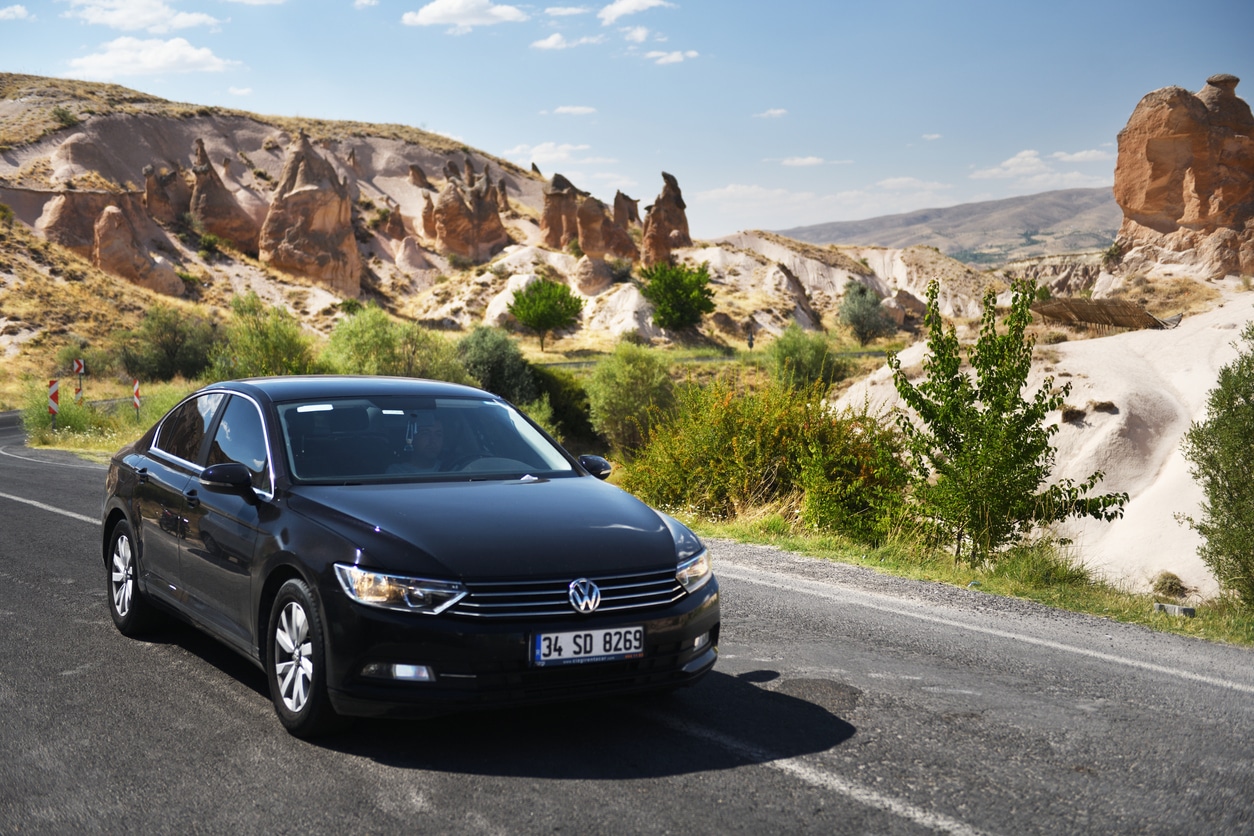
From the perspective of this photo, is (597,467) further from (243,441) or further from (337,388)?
(243,441)

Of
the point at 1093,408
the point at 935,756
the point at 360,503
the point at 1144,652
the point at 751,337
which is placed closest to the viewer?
the point at 935,756

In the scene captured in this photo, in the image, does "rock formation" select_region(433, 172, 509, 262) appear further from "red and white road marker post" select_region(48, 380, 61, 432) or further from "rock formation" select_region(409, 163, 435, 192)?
"red and white road marker post" select_region(48, 380, 61, 432)

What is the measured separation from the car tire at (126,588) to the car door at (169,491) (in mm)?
179

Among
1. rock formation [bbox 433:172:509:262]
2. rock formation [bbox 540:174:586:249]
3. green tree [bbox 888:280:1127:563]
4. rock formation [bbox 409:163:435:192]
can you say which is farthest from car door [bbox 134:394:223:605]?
rock formation [bbox 409:163:435:192]

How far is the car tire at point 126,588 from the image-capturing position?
6.25 meters

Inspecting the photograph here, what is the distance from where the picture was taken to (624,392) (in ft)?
145

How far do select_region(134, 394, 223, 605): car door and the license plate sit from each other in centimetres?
251

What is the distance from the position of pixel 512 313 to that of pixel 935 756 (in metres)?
71.0

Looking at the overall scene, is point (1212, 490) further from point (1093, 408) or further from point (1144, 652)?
point (1093, 408)

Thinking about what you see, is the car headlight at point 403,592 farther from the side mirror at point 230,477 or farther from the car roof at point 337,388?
the car roof at point 337,388

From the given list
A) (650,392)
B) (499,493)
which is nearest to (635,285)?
(650,392)

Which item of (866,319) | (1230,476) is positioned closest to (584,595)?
(1230,476)

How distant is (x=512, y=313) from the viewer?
7406cm

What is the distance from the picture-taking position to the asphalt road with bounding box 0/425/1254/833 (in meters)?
3.67
